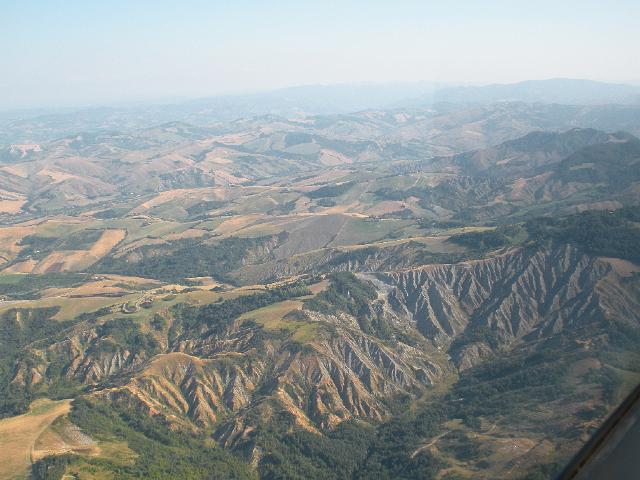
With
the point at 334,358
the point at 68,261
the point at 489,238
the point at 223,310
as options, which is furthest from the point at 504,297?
the point at 68,261

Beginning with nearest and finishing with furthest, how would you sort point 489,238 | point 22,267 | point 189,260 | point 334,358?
point 334,358 < point 489,238 < point 22,267 < point 189,260

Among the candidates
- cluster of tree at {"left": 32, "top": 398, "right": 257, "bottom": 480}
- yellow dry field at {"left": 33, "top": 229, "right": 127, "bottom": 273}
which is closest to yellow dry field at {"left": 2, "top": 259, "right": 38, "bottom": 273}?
yellow dry field at {"left": 33, "top": 229, "right": 127, "bottom": 273}

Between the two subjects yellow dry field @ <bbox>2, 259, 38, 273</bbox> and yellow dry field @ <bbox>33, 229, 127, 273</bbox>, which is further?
yellow dry field @ <bbox>33, 229, 127, 273</bbox>

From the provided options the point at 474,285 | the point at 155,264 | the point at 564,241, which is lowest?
the point at 155,264

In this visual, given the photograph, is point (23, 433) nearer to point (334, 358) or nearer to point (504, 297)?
point (334, 358)

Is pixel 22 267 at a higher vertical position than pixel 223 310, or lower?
lower

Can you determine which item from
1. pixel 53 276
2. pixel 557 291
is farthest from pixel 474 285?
pixel 53 276

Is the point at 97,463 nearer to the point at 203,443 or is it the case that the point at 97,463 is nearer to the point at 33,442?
the point at 33,442

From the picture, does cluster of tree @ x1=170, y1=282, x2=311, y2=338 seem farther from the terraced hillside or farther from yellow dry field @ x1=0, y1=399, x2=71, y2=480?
yellow dry field @ x1=0, y1=399, x2=71, y2=480
